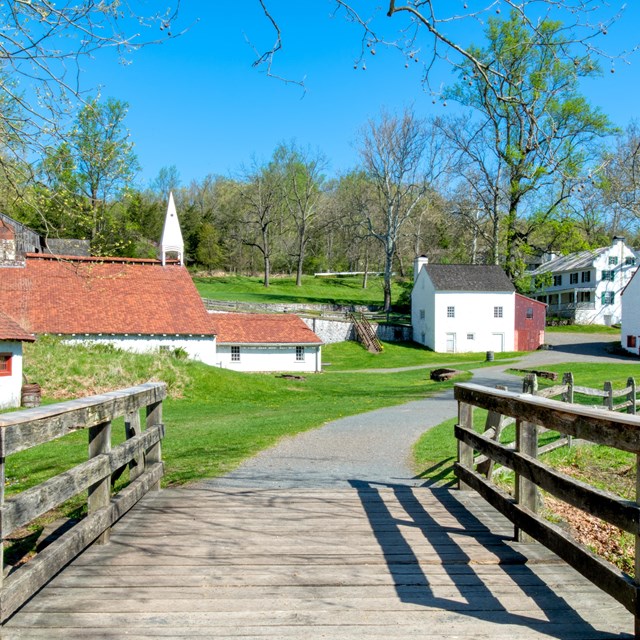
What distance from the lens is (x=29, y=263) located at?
1540 inches

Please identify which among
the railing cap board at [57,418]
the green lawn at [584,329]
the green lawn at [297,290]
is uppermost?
the green lawn at [297,290]

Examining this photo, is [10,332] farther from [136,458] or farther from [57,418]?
[57,418]

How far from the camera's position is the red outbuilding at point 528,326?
182ft

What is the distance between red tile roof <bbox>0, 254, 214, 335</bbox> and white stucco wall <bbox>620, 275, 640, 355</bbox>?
3135 cm

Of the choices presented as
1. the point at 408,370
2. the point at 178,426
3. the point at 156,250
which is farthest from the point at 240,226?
the point at 178,426

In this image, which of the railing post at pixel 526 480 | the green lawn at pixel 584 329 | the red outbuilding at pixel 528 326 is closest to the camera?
the railing post at pixel 526 480

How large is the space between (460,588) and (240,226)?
80.4 metres

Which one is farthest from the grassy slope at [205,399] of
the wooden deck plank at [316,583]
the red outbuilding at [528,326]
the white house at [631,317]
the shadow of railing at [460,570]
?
the white house at [631,317]

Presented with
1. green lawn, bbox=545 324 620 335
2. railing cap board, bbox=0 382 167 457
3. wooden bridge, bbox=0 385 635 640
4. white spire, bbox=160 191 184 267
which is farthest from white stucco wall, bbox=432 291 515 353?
railing cap board, bbox=0 382 167 457

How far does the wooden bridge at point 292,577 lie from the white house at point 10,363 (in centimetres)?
2095

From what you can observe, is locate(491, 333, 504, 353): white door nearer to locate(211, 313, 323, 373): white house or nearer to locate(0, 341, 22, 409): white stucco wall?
locate(211, 313, 323, 373): white house

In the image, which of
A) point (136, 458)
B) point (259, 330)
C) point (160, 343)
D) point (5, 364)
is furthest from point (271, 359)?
point (136, 458)

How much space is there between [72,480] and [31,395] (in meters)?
22.6

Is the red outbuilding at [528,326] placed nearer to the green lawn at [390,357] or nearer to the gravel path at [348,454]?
the green lawn at [390,357]
